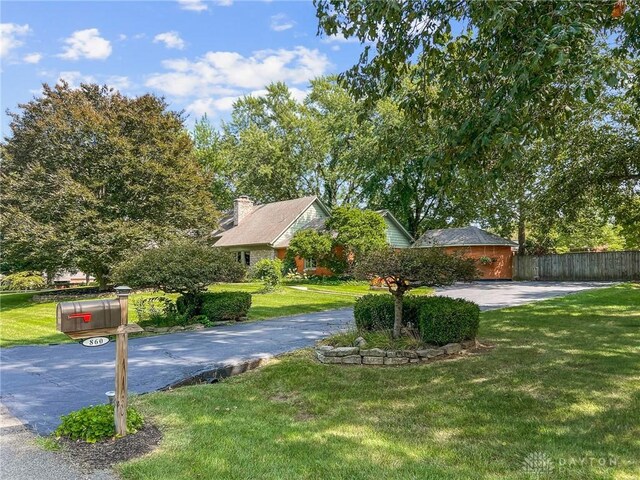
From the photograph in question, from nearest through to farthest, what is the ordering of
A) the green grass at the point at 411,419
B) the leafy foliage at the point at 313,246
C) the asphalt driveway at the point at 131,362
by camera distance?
1. the green grass at the point at 411,419
2. the asphalt driveway at the point at 131,362
3. the leafy foliage at the point at 313,246

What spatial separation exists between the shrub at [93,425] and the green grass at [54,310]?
271 inches

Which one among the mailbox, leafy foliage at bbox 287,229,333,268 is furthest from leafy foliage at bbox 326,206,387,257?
the mailbox

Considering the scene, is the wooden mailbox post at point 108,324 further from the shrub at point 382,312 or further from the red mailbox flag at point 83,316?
the shrub at point 382,312

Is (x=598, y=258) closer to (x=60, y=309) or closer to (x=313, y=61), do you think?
(x=313, y=61)

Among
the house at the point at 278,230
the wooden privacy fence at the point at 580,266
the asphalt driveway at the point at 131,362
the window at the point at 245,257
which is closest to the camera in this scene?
the asphalt driveway at the point at 131,362

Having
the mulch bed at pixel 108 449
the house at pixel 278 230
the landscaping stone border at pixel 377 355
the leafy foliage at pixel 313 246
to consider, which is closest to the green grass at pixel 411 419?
the mulch bed at pixel 108 449

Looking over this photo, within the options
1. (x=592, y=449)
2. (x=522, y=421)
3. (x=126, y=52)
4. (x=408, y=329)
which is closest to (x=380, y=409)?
(x=522, y=421)

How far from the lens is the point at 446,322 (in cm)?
697

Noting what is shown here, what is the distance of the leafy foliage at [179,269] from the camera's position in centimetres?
1022

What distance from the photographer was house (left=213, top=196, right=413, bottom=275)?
91.5 feet

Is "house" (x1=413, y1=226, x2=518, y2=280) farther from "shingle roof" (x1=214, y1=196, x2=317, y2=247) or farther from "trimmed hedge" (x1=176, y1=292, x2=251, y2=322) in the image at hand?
"trimmed hedge" (x1=176, y1=292, x2=251, y2=322)

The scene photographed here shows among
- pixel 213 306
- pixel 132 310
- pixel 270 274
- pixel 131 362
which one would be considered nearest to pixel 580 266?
pixel 270 274

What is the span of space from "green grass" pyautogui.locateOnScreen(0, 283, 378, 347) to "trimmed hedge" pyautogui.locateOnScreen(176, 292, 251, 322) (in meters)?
0.76

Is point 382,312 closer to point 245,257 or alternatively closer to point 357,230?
point 357,230
